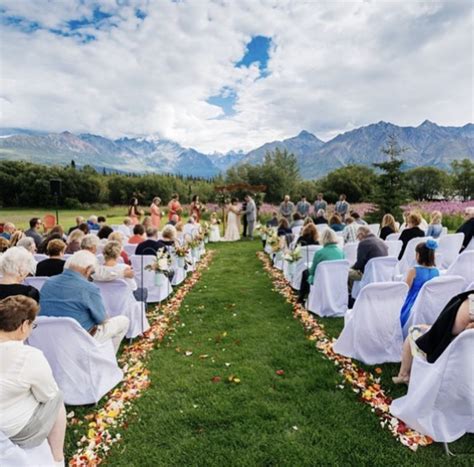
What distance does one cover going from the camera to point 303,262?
23.8 feet

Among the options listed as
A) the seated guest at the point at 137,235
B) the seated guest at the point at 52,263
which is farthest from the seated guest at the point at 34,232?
the seated guest at the point at 52,263

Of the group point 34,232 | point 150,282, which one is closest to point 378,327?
point 150,282

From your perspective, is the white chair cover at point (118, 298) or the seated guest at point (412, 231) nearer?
the white chair cover at point (118, 298)

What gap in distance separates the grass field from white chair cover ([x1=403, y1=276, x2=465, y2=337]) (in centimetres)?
71

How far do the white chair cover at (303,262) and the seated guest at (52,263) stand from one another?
4.12 m

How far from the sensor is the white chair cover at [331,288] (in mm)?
5699

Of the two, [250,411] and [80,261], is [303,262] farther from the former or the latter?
[80,261]

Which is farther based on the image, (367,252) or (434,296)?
(367,252)

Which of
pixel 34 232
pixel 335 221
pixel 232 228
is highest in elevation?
pixel 335 221

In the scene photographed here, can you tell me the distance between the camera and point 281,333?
16.7 feet

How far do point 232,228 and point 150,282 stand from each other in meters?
9.84

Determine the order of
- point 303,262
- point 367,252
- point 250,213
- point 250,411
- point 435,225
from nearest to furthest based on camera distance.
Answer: point 250,411 < point 367,252 < point 303,262 < point 435,225 < point 250,213

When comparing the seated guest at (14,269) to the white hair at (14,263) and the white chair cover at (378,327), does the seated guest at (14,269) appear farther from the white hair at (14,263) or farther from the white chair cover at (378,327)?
the white chair cover at (378,327)

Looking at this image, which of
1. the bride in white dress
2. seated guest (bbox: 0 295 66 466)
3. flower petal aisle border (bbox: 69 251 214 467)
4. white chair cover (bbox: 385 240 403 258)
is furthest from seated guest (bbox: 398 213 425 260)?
the bride in white dress
